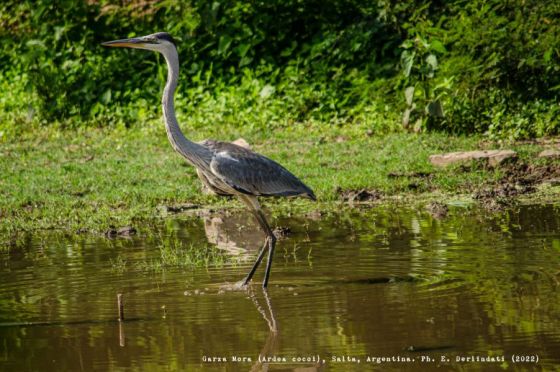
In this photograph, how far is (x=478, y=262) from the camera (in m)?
7.84

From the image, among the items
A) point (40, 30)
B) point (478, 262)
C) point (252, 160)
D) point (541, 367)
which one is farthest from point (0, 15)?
point (541, 367)

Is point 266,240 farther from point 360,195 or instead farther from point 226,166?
point 360,195

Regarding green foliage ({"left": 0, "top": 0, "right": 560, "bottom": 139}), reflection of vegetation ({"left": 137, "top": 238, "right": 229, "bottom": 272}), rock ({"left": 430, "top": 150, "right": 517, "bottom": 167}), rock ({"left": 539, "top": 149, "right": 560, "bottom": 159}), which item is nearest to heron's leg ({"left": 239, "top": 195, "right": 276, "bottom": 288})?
reflection of vegetation ({"left": 137, "top": 238, "right": 229, "bottom": 272})

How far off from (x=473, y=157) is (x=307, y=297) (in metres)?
5.34

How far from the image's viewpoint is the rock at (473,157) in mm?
11758

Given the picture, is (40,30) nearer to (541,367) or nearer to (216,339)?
(216,339)

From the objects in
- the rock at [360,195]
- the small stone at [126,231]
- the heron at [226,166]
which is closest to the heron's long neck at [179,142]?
the heron at [226,166]

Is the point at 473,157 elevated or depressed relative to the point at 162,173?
elevated

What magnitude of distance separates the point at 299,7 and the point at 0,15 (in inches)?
243

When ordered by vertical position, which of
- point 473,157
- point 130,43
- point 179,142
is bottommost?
point 473,157

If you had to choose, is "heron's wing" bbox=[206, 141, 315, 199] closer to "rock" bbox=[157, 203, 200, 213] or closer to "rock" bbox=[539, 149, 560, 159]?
"rock" bbox=[157, 203, 200, 213]

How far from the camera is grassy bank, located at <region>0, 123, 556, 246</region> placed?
1093cm

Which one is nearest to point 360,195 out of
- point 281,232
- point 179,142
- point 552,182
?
point 281,232

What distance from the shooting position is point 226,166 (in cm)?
812
